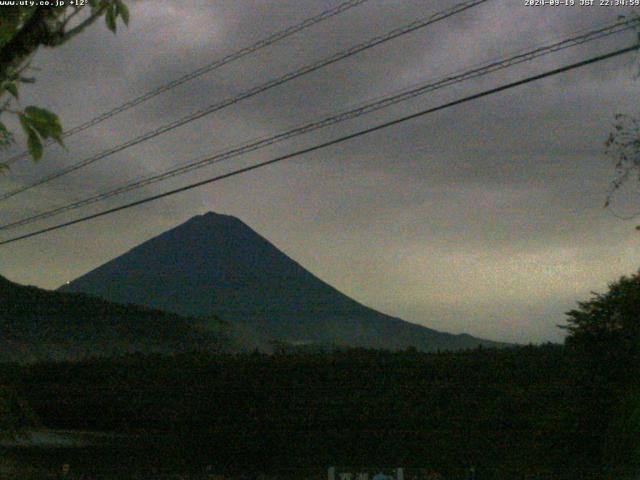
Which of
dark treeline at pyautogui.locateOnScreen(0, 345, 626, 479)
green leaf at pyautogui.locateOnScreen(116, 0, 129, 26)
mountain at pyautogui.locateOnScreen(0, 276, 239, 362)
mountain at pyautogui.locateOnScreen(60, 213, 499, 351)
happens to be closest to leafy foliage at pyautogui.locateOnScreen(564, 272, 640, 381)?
dark treeline at pyautogui.locateOnScreen(0, 345, 626, 479)

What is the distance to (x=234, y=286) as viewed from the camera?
476ft

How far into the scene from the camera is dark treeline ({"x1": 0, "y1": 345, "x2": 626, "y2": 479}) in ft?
51.0

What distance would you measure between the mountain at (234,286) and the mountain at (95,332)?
42664mm

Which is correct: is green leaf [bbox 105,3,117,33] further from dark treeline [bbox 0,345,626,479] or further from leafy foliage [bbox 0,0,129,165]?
dark treeline [bbox 0,345,626,479]

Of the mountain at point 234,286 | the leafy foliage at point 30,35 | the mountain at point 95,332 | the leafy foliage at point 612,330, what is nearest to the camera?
the leafy foliage at point 30,35

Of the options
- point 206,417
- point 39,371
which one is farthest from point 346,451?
point 39,371

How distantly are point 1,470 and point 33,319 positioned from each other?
119 feet

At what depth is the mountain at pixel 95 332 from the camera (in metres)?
50.8

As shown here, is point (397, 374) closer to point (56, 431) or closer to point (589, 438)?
point (589, 438)

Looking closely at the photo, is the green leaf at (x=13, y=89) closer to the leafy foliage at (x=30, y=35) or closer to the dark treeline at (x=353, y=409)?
the leafy foliage at (x=30, y=35)

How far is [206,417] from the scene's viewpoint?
2536cm

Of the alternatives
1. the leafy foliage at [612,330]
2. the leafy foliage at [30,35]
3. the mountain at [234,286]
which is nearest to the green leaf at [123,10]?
the leafy foliage at [30,35]

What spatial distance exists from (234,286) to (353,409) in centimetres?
12375

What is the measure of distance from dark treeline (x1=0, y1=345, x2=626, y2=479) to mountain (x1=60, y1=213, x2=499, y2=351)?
65254 mm
